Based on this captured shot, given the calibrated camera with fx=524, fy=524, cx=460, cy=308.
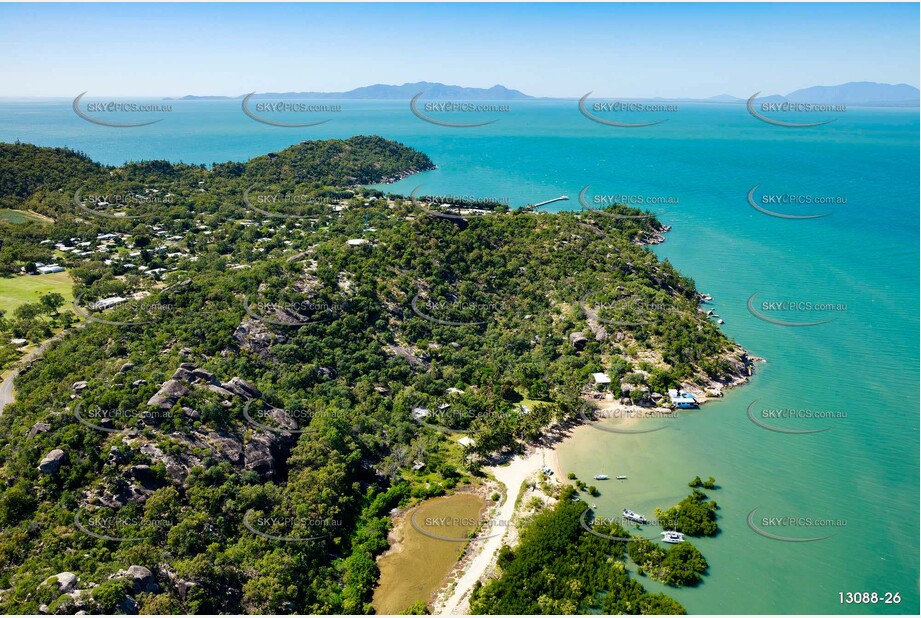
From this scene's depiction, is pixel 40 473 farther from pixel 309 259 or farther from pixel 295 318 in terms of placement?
pixel 309 259

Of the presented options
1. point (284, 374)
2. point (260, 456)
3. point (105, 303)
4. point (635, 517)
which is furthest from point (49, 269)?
point (635, 517)

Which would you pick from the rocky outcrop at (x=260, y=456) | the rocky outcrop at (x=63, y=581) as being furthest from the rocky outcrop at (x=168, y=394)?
the rocky outcrop at (x=63, y=581)

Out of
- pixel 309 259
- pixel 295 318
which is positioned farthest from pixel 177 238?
pixel 295 318

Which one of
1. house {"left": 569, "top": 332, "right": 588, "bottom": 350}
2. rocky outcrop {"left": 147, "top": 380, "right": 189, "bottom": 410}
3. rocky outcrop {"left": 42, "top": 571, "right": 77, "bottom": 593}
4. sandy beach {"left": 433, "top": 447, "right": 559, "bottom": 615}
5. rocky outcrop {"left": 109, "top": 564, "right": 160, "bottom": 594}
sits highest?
rocky outcrop {"left": 147, "top": 380, "right": 189, "bottom": 410}

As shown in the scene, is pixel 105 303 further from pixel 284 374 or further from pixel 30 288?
pixel 284 374

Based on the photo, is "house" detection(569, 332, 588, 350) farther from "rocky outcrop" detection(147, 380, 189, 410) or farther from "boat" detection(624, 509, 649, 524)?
"rocky outcrop" detection(147, 380, 189, 410)

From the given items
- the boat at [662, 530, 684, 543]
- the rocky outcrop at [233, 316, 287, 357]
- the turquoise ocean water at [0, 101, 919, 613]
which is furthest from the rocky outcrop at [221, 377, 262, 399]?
the boat at [662, 530, 684, 543]
